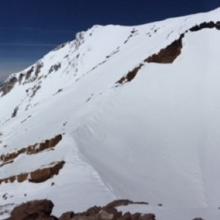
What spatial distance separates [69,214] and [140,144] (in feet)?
61.2

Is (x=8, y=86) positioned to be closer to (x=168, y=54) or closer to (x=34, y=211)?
(x=168, y=54)

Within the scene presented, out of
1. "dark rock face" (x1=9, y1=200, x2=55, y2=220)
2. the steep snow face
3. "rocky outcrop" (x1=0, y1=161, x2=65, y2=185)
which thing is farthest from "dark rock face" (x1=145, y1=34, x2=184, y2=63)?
"dark rock face" (x1=9, y1=200, x2=55, y2=220)

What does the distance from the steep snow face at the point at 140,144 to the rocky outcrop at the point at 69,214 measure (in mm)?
1645

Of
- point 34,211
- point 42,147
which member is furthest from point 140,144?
point 34,211

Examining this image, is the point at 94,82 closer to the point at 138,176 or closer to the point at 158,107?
the point at 158,107

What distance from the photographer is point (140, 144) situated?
40.0 metres

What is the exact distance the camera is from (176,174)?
116 ft

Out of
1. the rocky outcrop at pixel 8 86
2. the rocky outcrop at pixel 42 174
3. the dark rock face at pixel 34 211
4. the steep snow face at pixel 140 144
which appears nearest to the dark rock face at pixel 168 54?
the steep snow face at pixel 140 144

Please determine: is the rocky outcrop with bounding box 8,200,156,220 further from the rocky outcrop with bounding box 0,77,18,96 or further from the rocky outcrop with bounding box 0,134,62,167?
the rocky outcrop with bounding box 0,77,18,96

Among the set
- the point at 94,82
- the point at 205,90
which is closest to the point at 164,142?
the point at 205,90

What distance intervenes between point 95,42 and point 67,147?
104117mm

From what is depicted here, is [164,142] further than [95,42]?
No

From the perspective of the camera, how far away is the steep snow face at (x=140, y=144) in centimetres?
3108

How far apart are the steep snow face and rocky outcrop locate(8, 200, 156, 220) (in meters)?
1.65
